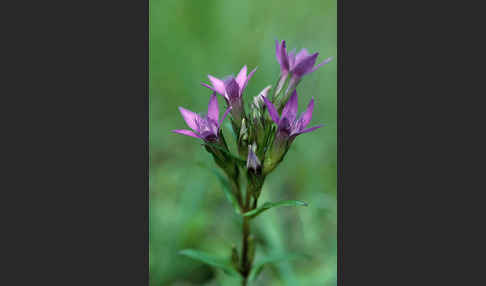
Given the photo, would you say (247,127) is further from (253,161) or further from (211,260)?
(211,260)

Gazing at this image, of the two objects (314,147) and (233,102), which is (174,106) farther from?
(233,102)

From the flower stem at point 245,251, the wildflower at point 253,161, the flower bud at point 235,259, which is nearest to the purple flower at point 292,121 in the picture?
the wildflower at point 253,161

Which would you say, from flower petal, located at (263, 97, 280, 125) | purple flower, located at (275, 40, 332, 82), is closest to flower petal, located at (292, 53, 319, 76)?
purple flower, located at (275, 40, 332, 82)

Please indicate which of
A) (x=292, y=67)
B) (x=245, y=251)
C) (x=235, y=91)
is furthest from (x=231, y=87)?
(x=245, y=251)

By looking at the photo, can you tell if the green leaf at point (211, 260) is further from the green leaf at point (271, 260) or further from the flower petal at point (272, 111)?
the flower petal at point (272, 111)

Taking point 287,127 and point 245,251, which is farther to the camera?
point 245,251

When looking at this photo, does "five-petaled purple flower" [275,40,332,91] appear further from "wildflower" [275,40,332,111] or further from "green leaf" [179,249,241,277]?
"green leaf" [179,249,241,277]
